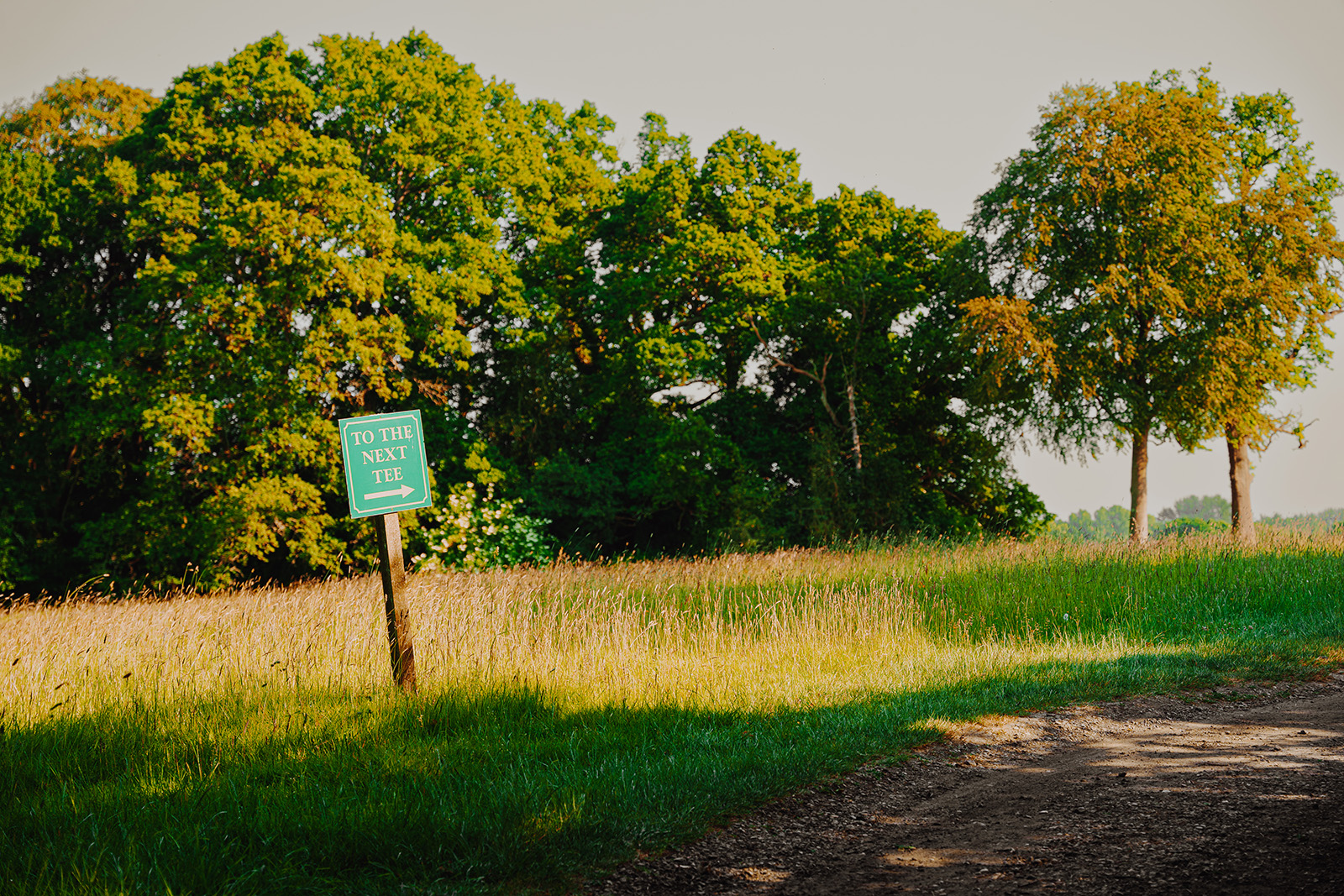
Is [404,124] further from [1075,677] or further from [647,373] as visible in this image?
[1075,677]

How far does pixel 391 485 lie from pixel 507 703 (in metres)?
1.99

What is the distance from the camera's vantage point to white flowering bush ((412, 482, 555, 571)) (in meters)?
21.2

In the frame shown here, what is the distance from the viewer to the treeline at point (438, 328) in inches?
841

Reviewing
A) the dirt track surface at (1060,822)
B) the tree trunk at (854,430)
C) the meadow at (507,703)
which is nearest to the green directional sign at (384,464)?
the meadow at (507,703)

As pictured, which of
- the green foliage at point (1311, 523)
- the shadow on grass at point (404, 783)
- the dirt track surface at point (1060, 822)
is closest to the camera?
the dirt track surface at point (1060, 822)

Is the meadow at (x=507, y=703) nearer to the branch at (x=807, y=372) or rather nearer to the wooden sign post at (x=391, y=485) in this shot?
the wooden sign post at (x=391, y=485)

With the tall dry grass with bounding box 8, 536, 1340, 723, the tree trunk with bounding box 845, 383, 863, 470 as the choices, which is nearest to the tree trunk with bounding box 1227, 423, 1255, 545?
the tree trunk with bounding box 845, 383, 863, 470

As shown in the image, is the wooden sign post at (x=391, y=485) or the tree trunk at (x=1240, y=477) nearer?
the wooden sign post at (x=391, y=485)

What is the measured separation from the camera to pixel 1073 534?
57.2 feet

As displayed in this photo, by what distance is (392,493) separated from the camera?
6.95 meters

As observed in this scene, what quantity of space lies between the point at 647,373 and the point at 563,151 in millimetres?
9261

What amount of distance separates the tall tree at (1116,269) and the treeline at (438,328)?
97.1 inches

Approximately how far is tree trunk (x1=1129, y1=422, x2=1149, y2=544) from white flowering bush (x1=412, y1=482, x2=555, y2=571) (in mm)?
16151

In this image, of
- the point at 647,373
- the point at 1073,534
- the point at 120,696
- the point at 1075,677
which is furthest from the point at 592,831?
the point at 647,373
